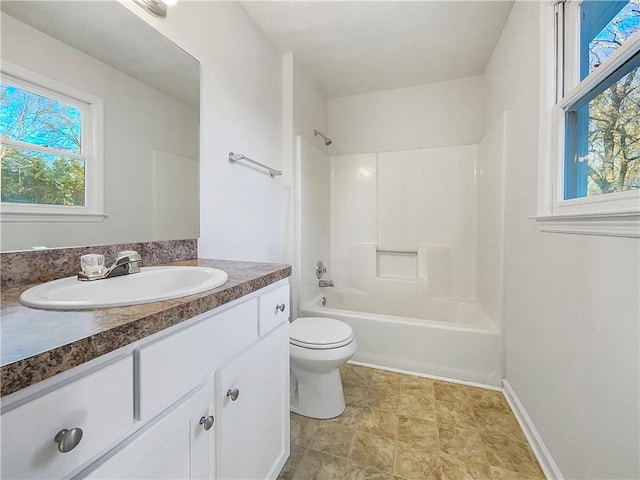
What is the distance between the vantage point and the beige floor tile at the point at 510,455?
1.20 meters

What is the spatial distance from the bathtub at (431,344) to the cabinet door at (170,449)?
151 centimetres

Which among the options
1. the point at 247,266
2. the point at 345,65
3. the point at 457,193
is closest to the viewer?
the point at 247,266

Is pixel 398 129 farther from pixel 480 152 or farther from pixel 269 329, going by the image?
pixel 269 329

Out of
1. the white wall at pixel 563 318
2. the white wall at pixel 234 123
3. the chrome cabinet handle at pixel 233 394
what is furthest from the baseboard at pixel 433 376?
the chrome cabinet handle at pixel 233 394

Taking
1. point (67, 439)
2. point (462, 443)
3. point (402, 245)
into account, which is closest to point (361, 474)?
point (462, 443)

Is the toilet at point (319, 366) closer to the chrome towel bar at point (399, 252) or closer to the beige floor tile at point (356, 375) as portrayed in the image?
the beige floor tile at point (356, 375)

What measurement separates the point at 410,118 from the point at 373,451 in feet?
8.75

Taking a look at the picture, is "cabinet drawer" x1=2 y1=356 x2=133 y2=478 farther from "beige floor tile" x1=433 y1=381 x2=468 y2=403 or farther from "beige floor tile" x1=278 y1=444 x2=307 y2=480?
"beige floor tile" x1=433 y1=381 x2=468 y2=403

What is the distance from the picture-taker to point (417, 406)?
1.62 meters

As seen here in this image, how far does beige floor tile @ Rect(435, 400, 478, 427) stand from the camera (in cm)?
148

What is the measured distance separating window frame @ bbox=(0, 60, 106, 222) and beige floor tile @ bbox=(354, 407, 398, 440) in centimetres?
153

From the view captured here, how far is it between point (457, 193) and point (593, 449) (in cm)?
203

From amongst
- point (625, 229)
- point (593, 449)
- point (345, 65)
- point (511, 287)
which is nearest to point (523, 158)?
point (511, 287)

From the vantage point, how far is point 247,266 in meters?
1.11
